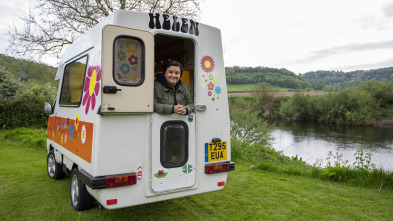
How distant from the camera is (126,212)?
3.44 meters

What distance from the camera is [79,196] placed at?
3.39 meters

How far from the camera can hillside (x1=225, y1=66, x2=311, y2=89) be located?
6128 centimetres

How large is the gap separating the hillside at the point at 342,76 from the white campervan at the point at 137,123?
77.5 m

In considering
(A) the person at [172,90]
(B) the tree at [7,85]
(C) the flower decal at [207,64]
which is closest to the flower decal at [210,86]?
(C) the flower decal at [207,64]

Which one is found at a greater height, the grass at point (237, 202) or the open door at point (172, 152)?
the open door at point (172, 152)

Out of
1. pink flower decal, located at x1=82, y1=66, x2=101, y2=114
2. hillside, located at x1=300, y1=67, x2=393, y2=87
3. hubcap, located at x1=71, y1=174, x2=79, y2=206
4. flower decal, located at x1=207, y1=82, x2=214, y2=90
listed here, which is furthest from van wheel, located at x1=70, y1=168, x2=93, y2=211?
hillside, located at x1=300, y1=67, x2=393, y2=87

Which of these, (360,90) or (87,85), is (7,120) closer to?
(87,85)

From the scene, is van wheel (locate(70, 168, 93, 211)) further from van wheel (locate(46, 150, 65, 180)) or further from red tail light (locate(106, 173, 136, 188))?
van wheel (locate(46, 150, 65, 180))

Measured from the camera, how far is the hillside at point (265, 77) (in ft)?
201

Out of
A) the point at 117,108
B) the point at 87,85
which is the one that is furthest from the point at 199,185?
the point at 87,85

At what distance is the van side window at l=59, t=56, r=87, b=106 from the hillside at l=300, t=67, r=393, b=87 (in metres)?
77.6

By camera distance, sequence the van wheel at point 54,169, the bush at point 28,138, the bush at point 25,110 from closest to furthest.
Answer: the van wheel at point 54,169
the bush at point 28,138
the bush at point 25,110

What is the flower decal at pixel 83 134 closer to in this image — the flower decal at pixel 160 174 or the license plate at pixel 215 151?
the flower decal at pixel 160 174

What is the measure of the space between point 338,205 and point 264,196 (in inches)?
41.6
